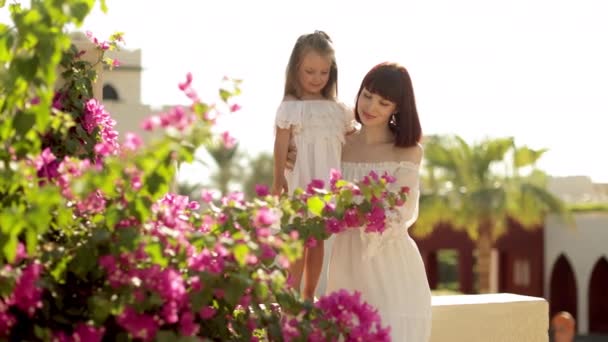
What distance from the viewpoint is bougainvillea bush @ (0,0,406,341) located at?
2.98m

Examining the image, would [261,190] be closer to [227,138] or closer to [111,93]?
[227,138]

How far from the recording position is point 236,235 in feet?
→ 11.2

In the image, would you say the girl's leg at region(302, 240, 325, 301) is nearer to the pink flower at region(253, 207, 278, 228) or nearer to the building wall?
the pink flower at region(253, 207, 278, 228)

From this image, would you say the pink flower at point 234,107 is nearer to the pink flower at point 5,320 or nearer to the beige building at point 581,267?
the pink flower at point 5,320

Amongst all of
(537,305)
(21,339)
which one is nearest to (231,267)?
(21,339)

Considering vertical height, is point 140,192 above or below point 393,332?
above

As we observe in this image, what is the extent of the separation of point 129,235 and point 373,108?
6.63ft

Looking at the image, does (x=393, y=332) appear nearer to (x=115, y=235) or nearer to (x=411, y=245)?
(x=411, y=245)

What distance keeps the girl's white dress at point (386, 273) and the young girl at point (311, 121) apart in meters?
0.15

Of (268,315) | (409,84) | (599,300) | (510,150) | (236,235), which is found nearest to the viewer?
(236,235)

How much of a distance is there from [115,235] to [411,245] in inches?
84.1

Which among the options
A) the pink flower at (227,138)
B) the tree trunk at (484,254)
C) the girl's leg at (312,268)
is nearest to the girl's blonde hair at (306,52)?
the girl's leg at (312,268)

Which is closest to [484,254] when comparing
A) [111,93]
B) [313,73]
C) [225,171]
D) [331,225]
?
[111,93]

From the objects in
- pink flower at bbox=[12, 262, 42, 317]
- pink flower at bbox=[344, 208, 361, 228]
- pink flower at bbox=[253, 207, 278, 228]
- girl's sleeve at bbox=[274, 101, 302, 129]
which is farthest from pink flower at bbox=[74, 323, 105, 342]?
girl's sleeve at bbox=[274, 101, 302, 129]
